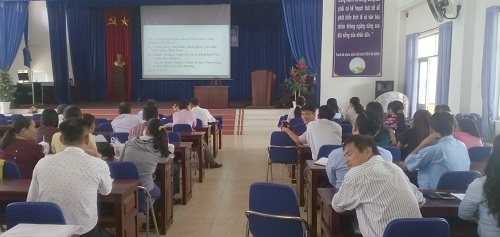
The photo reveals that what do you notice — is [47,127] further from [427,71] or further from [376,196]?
[427,71]

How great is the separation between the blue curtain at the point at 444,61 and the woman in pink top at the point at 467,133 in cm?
369

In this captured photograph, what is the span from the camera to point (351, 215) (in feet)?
9.45

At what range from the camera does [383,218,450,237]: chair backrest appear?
2.06 meters

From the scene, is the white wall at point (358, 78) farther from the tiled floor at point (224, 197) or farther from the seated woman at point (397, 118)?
the seated woman at point (397, 118)

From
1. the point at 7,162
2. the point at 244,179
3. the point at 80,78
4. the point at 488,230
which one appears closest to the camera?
the point at 488,230

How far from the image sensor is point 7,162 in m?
3.38

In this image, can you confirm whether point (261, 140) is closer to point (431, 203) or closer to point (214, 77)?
point (214, 77)

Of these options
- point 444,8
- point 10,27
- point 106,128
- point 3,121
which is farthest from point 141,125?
point 10,27

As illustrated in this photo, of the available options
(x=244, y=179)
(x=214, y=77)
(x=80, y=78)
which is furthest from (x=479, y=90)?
(x=80, y=78)

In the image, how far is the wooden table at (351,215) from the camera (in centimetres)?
261

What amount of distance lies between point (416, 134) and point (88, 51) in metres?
13.5

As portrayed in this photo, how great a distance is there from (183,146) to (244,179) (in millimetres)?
1718

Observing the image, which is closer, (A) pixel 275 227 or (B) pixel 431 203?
(B) pixel 431 203

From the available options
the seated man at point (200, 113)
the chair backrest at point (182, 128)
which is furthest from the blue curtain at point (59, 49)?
the chair backrest at point (182, 128)
